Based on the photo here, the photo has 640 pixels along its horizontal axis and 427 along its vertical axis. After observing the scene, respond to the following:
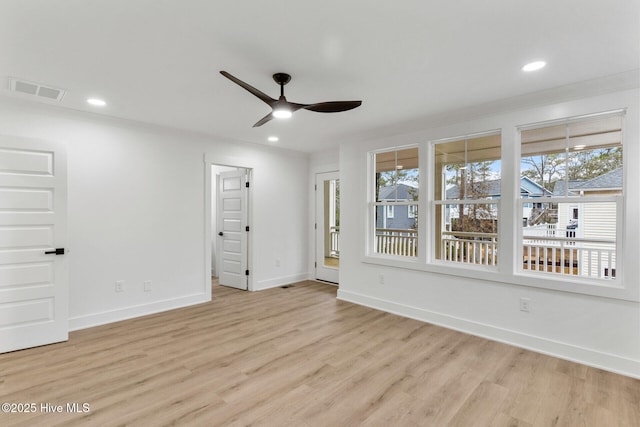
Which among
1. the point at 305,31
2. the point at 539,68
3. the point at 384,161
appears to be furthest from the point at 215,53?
the point at 384,161

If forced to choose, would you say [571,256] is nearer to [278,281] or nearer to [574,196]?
[574,196]

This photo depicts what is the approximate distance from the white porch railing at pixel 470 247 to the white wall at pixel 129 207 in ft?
10.1

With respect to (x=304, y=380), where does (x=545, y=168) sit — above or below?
above

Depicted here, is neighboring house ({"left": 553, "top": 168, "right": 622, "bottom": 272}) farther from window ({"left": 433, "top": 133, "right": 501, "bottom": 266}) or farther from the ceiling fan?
the ceiling fan

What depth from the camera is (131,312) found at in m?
3.98

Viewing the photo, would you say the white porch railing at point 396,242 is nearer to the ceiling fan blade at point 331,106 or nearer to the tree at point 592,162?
the tree at point 592,162

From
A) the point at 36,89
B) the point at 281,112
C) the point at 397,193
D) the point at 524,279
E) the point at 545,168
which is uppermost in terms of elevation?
the point at 36,89

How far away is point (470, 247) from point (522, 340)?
44.7 inches

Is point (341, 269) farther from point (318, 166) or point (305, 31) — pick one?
point (305, 31)

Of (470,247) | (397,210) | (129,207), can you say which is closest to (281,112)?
(397,210)

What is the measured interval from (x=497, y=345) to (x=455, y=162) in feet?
6.96

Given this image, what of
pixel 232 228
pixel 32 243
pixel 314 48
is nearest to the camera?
pixel 314 48

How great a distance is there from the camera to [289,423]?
201 centimetres

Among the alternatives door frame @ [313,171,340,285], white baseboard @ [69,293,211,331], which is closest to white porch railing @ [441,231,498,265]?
door frame @ [313,171,340,285]
